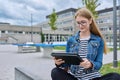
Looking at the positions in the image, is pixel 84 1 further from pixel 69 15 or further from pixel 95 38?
pixel 69 15

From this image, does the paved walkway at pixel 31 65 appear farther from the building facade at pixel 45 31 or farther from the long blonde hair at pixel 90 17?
the building facade at pixel 45 31

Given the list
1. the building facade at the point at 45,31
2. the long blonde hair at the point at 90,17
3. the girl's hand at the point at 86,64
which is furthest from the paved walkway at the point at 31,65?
the building facade at the point at 45,31

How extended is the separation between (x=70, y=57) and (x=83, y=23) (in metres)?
0.43

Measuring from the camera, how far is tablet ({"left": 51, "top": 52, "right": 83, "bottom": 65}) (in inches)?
83.1

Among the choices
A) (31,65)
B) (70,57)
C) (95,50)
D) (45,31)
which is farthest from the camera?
(45,31)

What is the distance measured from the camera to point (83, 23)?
238 centimetres

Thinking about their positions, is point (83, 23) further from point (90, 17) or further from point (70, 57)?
point (70, 57)

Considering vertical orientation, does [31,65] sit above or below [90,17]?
below

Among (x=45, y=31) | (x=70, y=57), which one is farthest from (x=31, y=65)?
(x=45, y=31)

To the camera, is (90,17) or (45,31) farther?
(45,31)

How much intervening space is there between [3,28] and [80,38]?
A: 51944 millimetres

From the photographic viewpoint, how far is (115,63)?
784cm

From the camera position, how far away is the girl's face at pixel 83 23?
2365 mm

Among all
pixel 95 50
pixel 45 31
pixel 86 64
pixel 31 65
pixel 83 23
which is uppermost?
pixel 45 31
